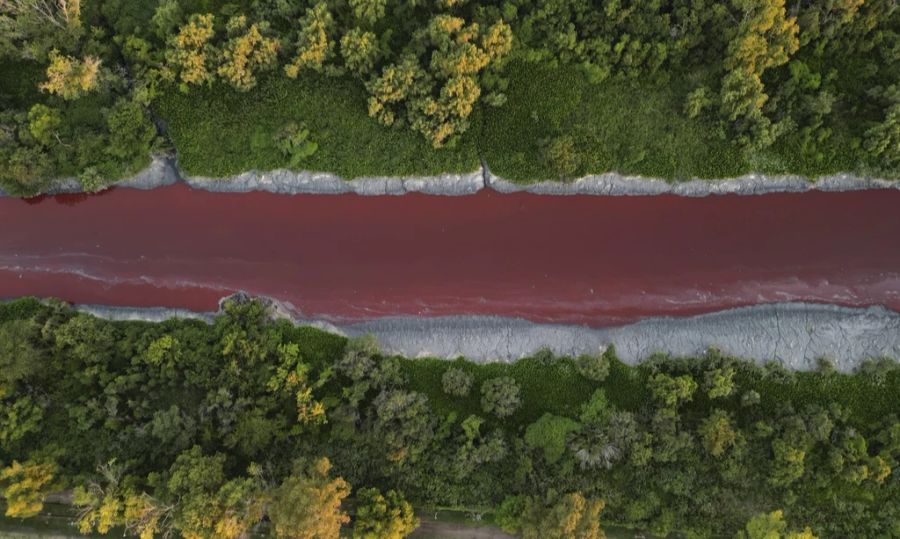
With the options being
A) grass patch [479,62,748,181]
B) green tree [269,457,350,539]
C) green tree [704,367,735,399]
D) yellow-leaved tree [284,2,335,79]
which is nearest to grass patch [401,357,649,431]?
green tree [704,367,735,399]

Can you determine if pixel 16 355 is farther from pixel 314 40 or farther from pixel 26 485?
pixel 314 40

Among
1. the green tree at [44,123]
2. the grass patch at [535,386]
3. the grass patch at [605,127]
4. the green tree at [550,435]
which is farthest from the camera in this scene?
the grass patch at [605,127]

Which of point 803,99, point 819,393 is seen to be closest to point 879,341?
point 819,393

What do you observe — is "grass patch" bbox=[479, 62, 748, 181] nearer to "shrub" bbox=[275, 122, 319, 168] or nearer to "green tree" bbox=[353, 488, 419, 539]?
"shrub" bbox=[275, 122, 319, 168]

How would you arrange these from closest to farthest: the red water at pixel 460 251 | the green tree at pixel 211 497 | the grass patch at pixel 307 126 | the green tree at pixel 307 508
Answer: the green tree at pixel 307 508 → the green tree at pixel 211 497 → the red water at pixel 460 251 → the grass patch at pixel 307 126

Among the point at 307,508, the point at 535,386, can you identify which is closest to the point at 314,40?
the point at 535,386

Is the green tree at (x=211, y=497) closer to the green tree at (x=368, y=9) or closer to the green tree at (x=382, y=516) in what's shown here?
the green tree at (x=382, y=516)

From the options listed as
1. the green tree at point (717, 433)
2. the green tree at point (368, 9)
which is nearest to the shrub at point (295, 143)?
the green tree at point (368, 9)

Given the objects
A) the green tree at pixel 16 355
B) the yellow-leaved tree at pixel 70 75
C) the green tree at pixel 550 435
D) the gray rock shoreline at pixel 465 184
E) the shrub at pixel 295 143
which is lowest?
the green tree at pixel 550 435
